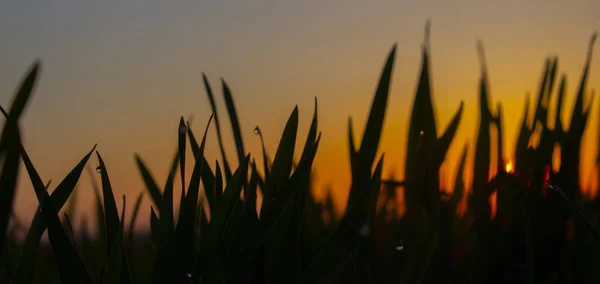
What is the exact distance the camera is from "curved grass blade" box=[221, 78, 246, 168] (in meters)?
1.18

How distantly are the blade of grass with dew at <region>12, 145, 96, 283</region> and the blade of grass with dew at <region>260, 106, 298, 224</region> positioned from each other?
0.23 m

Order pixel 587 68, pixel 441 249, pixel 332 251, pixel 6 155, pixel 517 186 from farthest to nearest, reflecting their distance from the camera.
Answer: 1. pixel 587 68
2. pixel 517 186
3. pixel 441 249
4. pixel 332 251
5. pixel 6 155

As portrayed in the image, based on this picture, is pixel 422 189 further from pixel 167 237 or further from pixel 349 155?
pixel 167 237

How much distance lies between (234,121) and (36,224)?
47cm

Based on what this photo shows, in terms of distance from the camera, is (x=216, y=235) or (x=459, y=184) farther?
(x=459, y=184)

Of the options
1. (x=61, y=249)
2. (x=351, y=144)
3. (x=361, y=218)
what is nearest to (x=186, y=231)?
(x=61, y=249)

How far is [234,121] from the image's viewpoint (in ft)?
3.93

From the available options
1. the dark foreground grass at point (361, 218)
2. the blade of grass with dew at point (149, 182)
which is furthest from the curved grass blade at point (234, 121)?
the blade of grass with dew at point (149, 182)

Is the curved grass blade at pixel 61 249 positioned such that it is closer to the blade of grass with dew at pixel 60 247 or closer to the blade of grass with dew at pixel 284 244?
the blade of grass with dew at pixel 60 247

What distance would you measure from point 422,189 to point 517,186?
190 millimetres

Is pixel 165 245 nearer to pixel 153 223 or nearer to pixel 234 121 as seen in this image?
pixel 153 223

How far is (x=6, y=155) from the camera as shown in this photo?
0.73 metres

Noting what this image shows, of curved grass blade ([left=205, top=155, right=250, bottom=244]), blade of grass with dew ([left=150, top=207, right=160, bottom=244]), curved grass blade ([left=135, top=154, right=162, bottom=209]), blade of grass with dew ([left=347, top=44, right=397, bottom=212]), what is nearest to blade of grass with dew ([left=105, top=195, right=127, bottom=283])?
curved grass blade ([left=205, top=155, right=250, bottom=244])

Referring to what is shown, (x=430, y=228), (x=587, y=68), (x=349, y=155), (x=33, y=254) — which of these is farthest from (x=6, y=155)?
(x=587, y=68)
